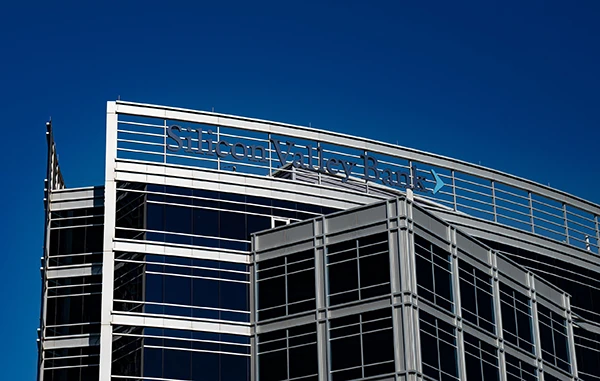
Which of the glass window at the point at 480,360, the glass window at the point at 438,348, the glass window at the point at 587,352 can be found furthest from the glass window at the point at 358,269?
the glass window at the point at 587,352

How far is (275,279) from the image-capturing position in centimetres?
6900

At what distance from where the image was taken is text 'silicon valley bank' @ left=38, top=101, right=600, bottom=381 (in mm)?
64562

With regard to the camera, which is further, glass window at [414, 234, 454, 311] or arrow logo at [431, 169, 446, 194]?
arrow logo at [431, 169, 446, 194]

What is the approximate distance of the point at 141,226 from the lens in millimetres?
70750

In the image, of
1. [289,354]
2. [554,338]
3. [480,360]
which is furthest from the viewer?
[554,338]

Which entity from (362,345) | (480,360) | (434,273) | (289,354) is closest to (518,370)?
(480,360)

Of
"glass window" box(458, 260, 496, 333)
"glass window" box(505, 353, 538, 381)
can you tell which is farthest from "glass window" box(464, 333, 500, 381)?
"glass window" box(505, 353, 538, 381)

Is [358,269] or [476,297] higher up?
[358,269]

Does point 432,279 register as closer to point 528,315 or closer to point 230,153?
point 528,315

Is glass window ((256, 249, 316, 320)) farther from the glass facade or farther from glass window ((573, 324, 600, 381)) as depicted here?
glass window ((573, 324, 600, 381))

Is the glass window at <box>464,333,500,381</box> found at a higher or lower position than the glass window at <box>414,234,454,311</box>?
lower

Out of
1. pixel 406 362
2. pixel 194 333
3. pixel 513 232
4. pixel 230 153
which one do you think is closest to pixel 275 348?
pixel 194 333

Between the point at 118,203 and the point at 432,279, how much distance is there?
1784 centimetres

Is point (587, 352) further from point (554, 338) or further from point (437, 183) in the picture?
point (437, 183)
